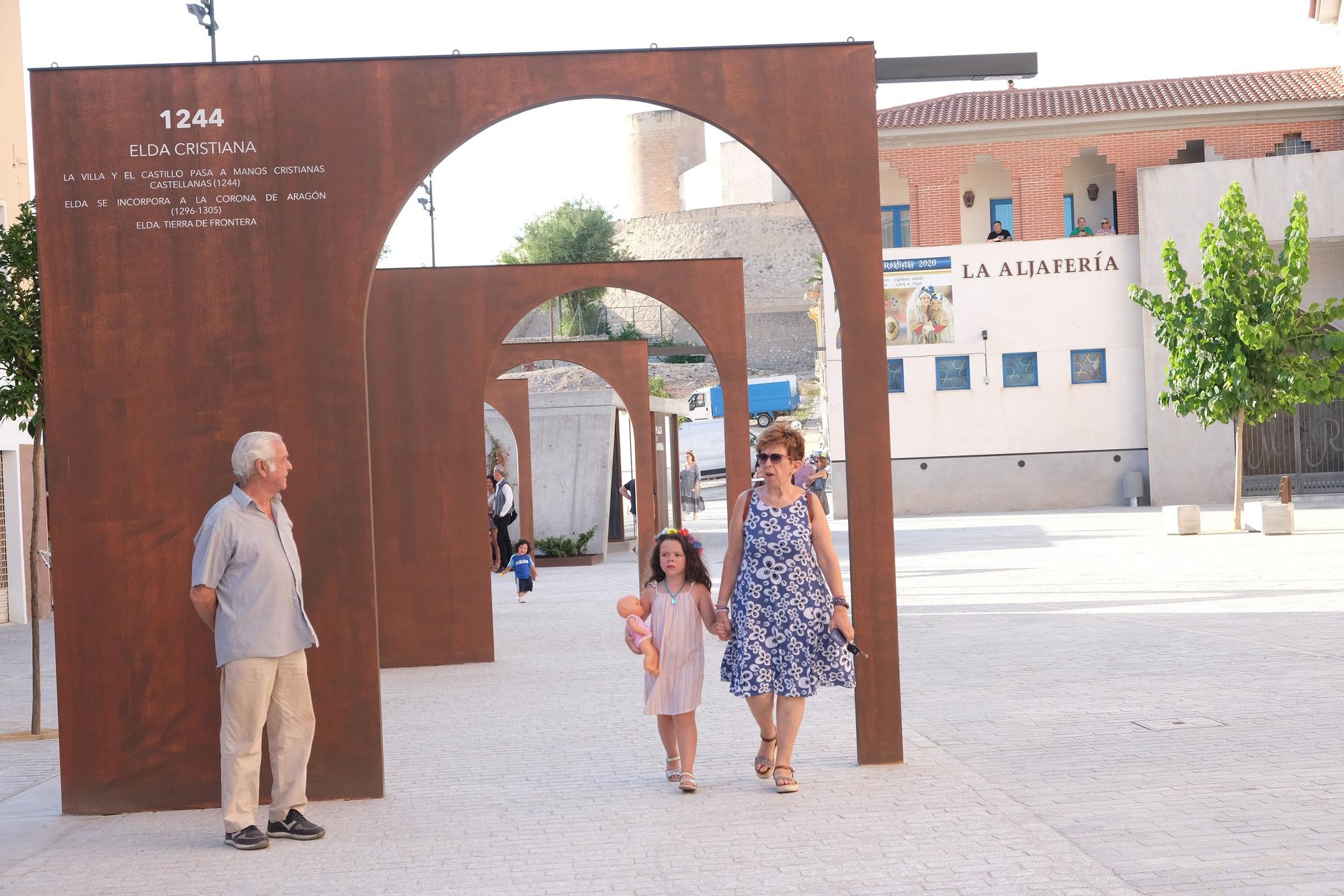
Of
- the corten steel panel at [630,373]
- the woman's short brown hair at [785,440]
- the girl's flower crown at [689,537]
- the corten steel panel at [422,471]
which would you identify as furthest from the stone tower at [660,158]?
the woman's short brown hair at [785,440]

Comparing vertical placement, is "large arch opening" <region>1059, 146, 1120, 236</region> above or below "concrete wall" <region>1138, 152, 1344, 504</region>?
above

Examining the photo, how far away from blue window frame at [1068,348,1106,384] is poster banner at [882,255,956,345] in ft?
8.92

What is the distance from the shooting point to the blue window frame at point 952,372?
1323 inches

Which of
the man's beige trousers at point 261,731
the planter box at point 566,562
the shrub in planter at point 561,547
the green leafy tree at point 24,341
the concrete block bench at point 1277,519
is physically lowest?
the planter box at point 566,562

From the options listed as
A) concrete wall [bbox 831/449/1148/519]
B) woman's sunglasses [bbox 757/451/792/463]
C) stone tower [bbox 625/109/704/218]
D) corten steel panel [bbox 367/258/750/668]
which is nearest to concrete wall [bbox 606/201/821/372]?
stone tower [bbox 625/109/704/218]

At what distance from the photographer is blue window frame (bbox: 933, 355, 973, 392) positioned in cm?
3359

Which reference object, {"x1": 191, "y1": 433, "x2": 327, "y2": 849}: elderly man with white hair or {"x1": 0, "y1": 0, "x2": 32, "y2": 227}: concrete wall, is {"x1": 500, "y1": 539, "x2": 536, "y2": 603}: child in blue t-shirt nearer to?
{"x1": 0, "y1": 0, "x2": 32, "y2": 227}: concrete wall

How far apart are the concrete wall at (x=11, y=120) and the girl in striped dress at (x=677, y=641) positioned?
16.7 metres

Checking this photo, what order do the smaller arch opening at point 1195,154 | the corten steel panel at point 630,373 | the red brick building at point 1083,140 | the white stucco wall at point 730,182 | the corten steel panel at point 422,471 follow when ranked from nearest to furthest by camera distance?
the corten steel panel at point 422,471, the corten steel panel at point 630,373, the red brick building at point 1083,140, the smaller arch opening at point 1195,154, the white stucco wall at point 730,182

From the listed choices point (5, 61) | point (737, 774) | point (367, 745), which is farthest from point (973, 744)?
point (5, 61)

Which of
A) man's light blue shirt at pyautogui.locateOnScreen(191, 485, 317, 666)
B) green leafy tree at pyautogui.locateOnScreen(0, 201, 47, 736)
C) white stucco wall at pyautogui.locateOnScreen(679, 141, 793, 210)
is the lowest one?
man's light blue shirt at pyautogui.locateOnScreen(191, 485, 317, 666)

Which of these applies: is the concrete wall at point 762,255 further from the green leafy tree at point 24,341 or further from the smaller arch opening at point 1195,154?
the green leafy tree at point 24,341

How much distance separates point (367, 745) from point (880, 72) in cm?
484

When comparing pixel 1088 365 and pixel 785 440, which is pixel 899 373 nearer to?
pixel 1088 365
